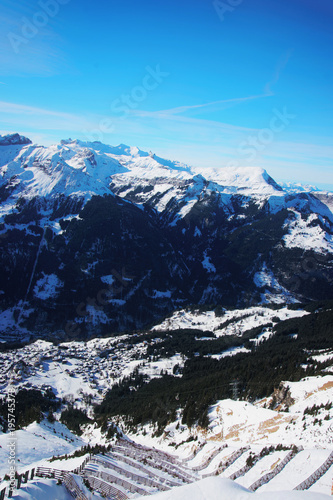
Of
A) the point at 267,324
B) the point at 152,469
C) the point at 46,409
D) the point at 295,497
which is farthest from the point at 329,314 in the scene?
the point at 295,497

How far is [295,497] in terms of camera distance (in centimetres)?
1842

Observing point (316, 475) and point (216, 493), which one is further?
point (316, 475)

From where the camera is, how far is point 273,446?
39.4 meters

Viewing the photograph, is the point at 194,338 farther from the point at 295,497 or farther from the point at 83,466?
the point at 295,497

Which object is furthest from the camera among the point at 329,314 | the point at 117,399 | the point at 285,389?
the point at 329,314

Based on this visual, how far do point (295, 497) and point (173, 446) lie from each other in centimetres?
3825

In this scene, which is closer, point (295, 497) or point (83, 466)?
point (295, 497)

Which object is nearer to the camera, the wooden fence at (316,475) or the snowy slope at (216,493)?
the snowy slope at (216,493)

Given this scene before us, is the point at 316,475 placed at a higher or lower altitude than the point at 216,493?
lower

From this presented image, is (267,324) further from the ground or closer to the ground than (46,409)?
further from the ground

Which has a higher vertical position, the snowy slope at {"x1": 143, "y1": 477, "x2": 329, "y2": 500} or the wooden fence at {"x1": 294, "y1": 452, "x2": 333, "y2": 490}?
the snowy slope at {"x1": 143, "y1": 477, "x2": 329, "y2": 500}

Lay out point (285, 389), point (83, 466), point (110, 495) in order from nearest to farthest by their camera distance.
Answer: point (110, 495) < point (83, 466) < point (285, 389)

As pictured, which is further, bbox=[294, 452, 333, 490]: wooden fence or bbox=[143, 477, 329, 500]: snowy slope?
bbox=[294, 452, 333, 490]: wooden fence

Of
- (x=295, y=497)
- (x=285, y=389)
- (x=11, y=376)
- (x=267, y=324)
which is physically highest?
(x=295, y=497)
